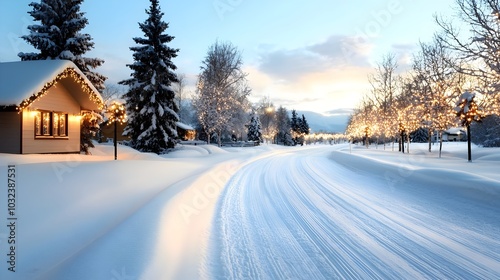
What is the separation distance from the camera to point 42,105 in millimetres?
16250

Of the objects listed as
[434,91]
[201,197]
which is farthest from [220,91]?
[201,197]

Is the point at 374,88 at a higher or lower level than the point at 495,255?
higher

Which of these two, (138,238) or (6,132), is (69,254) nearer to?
(138,238)

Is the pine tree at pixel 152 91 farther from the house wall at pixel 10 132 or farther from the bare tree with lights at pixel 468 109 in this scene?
the bare tree with lights at pixel 468 109

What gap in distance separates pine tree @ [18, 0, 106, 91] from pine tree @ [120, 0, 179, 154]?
5.49m

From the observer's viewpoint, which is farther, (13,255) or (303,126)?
(303,126)

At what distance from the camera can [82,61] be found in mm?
21547

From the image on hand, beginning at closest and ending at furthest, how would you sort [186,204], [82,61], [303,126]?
[186,204]
[82,61]
[303,126]

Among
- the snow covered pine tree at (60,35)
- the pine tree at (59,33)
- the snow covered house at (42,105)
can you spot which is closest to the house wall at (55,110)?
the snow covered house at (42,105)

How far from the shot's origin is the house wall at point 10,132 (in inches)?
593

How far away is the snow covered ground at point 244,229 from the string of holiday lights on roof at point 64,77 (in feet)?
15.4

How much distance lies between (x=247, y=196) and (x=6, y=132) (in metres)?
13.2

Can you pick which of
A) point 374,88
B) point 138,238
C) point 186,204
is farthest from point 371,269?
point 374,88

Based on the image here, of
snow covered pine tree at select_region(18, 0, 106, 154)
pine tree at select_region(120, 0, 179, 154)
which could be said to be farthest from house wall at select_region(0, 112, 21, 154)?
pine tree at select_region(120, 0, 179, 154)
